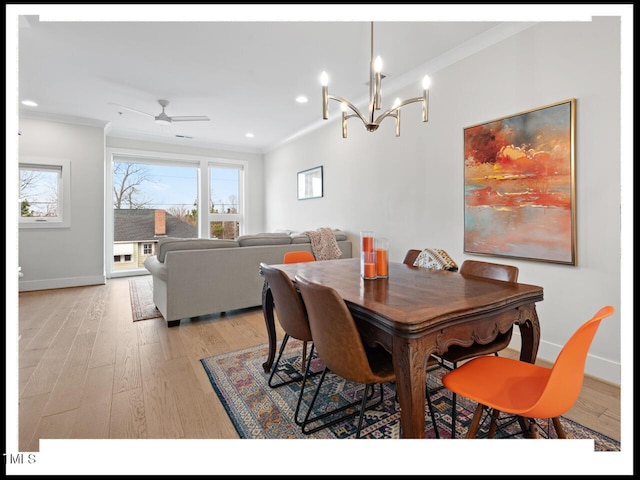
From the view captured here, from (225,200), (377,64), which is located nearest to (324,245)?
(377,64)

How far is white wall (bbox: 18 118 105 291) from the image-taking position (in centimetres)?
467

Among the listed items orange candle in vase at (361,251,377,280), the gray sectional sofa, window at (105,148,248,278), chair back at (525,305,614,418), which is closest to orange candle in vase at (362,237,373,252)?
orange candle in vase at (361,251,377,280)

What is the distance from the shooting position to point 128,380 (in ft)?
6.75

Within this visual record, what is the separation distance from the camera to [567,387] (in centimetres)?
98

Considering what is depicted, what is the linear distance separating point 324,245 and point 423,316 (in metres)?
3.02

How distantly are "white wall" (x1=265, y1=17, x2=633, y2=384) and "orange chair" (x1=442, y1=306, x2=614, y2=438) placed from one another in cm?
45

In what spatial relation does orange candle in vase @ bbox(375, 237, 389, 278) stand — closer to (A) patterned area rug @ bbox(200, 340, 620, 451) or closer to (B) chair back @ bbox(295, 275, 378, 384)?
(B) chair back @ bbox(295, 275, 378, 384)

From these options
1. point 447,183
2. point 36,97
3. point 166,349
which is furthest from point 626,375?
point 36,97

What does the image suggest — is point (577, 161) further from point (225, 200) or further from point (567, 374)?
point (225, 200)

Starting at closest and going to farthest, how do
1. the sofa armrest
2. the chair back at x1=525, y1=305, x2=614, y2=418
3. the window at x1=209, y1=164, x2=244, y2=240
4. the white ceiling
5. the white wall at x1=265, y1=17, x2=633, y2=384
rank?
the chair back at x1=525, y1=305, x2=614, y2=418 < the white wall at x1=265, y1=17, x2=633, y2=384 < the white ceiling < the sofa armrest < the window at x1=209, y1=164, x2=244, y2=240

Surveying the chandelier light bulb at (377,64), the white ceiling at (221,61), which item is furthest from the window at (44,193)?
the chandelier light bulb at (377,64)

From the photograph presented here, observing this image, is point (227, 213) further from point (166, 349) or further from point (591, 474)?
point (591, 474)

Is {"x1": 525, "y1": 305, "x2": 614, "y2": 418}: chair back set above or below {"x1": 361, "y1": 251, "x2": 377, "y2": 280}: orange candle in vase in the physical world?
below

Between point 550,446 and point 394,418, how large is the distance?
785 millimetres
